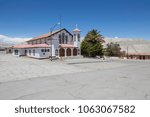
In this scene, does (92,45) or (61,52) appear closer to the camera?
(61,52)

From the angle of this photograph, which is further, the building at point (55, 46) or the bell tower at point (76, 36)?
the bell tower at point (76, 36)

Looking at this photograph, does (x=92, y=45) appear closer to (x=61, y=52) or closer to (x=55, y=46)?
(x=61, y=52)

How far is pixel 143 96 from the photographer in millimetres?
8719

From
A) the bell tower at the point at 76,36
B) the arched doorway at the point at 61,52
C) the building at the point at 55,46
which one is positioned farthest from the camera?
the bell tower at the point at 76,36

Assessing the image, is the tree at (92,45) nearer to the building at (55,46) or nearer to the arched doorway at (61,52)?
the building at (55,46)

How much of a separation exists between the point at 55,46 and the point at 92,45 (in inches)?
474

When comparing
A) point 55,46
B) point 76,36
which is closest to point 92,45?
point 76,36

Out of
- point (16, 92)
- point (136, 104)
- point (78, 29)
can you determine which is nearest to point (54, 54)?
point (78, 29)

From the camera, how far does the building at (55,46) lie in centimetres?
4066

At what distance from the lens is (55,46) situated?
41969 mm

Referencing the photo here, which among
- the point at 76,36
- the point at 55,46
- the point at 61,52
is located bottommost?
the point at 61,52

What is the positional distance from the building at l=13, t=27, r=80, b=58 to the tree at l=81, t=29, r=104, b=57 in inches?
123

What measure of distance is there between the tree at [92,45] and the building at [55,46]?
123 inches

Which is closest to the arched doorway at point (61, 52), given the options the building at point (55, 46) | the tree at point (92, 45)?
the building at point (55, 46)
